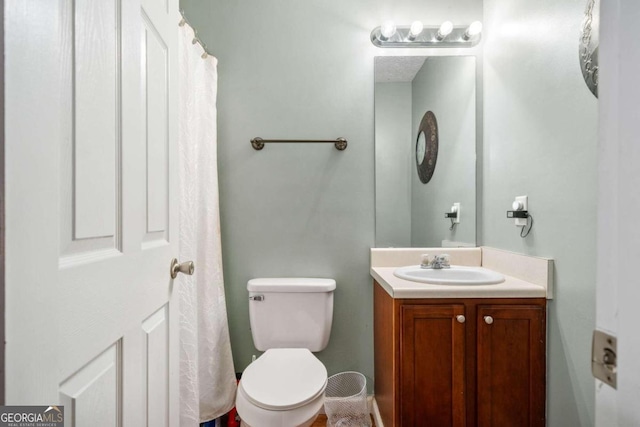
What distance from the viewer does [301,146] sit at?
1732 millimetres

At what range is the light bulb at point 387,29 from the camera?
1636 millimetres

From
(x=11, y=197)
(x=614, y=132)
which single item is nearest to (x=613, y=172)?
(x=614, y=132)

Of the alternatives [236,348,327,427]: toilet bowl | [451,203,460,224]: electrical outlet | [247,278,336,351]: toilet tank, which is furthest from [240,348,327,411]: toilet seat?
[451,203,460,224]: electrical outlet

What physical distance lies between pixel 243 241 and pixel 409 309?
3.35ft

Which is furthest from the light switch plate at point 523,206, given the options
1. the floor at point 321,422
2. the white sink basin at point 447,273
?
the floor at point 321,422

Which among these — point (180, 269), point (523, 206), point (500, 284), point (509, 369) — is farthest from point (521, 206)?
point (180, 269)

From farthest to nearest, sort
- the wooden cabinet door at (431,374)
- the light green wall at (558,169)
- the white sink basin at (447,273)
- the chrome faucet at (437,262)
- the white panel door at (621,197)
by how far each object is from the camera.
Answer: the chrome faucet at (437,262) < the white sink basin at (447,273) < the wooden cabinet door at (431,374) < the light green wall at (558,169) < the white panel door at (621,197)

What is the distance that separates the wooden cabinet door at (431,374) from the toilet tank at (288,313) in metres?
0.54

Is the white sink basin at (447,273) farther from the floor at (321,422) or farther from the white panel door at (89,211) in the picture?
the white panel door at (89,211)

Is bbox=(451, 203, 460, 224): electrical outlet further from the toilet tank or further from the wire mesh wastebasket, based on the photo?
the wire mesh wastebasket

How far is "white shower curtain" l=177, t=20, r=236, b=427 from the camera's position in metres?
1.27

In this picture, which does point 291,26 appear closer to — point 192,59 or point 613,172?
point 192,59

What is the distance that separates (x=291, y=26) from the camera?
172 centimetres

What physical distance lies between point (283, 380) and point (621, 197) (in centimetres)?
125
